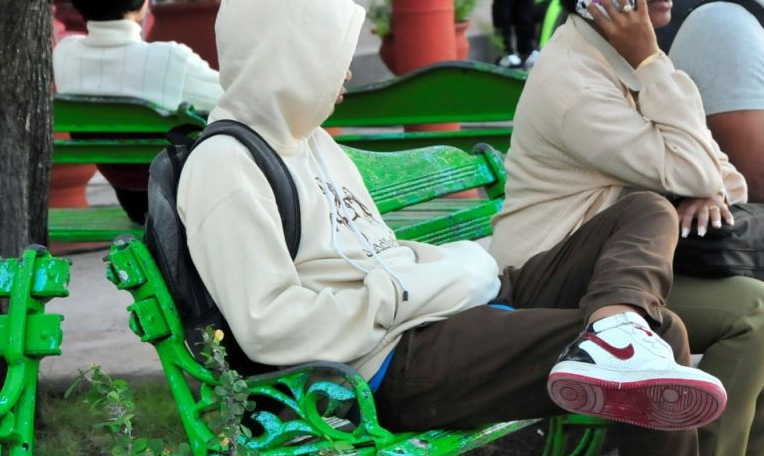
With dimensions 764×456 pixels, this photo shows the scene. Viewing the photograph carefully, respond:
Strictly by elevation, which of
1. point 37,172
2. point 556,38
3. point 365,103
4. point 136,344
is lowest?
point 136,344

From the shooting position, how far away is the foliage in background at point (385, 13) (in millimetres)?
10539

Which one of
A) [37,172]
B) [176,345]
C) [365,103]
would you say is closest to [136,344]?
[37,172]

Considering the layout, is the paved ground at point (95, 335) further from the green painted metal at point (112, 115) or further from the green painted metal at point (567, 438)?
the green painted metal at point (567, 438)

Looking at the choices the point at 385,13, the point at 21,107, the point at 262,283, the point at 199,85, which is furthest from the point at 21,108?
the point at 385,13

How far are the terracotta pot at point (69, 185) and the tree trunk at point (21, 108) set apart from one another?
8.05 ft

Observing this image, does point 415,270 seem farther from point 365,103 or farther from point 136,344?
point 365,103

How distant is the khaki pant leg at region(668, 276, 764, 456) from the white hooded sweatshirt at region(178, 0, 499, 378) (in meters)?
0.55

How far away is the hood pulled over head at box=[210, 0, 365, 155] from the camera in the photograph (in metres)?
3.08

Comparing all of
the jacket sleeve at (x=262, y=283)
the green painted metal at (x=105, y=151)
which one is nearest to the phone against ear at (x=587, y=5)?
the jacket sleeve at (x=262, y=283)

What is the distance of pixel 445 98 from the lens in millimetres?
5484

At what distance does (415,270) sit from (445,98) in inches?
95.1

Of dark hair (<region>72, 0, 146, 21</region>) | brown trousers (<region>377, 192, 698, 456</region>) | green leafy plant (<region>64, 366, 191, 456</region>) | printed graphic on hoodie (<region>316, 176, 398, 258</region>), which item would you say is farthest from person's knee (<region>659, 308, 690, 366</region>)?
dark hair (<region>72, 0, 146, 21</region>)

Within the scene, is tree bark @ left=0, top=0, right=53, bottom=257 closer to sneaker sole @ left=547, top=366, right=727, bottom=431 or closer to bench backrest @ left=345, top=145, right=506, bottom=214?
bench backrest @ left=345, top=145, right=506, bottom=214

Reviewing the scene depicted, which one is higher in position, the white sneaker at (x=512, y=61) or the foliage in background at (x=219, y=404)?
the foliage in background at (x=219, y=404)
